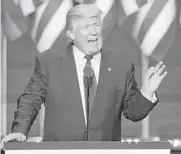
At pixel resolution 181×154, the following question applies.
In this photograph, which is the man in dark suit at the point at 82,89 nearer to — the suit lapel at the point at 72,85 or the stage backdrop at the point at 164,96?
the suit lapel at the point at 72,85

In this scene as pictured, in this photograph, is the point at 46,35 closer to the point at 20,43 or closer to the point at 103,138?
the point at 20,43

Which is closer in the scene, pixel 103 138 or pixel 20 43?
pixel 103 138

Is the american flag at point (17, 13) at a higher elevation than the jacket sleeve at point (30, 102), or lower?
higher

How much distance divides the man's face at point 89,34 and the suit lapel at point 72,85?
10cm

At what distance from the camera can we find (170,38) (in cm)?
462

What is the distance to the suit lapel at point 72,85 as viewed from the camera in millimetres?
2387

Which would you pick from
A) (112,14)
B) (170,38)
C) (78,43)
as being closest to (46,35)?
(112,14)

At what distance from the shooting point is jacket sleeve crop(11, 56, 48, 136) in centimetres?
225

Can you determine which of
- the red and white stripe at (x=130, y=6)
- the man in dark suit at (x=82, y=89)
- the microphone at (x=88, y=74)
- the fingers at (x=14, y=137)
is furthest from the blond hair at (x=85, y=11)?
the red and white stripe at (x=130, y=6)

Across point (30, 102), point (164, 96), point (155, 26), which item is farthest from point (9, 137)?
point (155, 26)

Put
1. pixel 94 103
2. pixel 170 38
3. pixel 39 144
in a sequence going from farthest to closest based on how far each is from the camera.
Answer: pixel 170 38 → pixel 94 103 → pixel 39 144

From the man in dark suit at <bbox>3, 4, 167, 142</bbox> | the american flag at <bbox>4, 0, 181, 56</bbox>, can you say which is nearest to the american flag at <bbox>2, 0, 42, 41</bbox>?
the american flag at <bbox>4, 0, 181, 56</bbox>

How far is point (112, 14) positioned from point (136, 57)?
0.50 m

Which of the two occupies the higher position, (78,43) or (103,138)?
(78,43)
